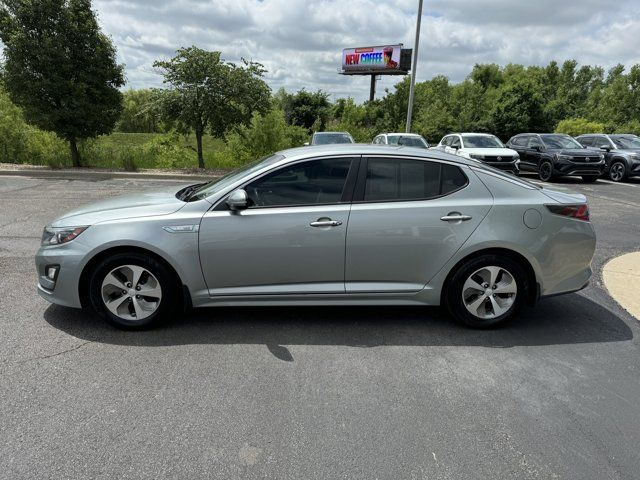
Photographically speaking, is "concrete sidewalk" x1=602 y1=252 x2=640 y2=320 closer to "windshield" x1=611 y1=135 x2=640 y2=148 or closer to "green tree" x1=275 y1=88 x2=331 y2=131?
"windshield" x1=611 y1=135 x2=640 y2=148

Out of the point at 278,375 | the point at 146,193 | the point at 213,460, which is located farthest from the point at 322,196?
the point at 213,460

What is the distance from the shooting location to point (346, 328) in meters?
4.14

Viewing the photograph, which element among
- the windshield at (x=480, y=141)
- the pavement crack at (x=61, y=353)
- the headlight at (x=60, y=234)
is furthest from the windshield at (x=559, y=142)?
the pavement crack at (x=61, y=353)

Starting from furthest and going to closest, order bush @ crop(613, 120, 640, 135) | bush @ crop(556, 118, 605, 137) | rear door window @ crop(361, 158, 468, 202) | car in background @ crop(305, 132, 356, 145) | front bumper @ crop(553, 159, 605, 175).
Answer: bush @ crop(613, 120, 640, 135), bush @ crop(556, 118, 605, 137), car in background @ crop(305, 132, 356, 145), front bumper @ crop(553, 159, 605, 175), rear door window @ crop(361, 158, 468, 202)

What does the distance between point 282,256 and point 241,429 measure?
4.93 ft

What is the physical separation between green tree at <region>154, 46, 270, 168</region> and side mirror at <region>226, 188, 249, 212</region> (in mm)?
12566

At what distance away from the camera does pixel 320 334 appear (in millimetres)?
4004

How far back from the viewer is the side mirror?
148 inches

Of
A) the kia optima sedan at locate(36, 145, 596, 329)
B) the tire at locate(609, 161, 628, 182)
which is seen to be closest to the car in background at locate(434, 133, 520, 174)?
the tire at locate(609, 161, 628, 182)

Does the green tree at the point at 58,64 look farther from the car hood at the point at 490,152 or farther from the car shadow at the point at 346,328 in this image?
the car shadow at the point at 346,328

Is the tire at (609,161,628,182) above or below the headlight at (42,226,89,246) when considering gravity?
below

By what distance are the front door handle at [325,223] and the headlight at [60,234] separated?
75.5 inches

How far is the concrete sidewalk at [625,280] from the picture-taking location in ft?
16.0

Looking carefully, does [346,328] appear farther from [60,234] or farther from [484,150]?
[484,150]
